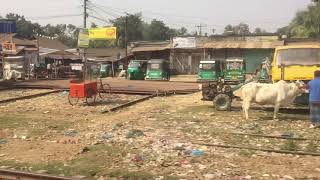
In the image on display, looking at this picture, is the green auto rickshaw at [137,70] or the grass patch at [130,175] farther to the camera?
the green auto rickshaw at [137,70]

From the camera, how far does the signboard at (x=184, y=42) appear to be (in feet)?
195

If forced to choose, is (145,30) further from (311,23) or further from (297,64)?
(297,64)

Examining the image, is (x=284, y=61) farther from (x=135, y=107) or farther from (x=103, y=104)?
(x=103, y=104)

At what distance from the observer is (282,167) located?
981 cm

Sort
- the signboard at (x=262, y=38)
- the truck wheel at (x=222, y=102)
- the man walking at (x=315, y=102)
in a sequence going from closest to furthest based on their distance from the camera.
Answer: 1. the man walking at (x=315, y=102)
2. the truck wheel at (x=222, y=102)
3. the signboard at (x=262, y=38)

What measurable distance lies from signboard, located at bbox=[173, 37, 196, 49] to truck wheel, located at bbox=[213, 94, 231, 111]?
40955mm

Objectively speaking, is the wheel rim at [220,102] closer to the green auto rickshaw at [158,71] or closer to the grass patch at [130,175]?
Result: the grass patch at [130,175]

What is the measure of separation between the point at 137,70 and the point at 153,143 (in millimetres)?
35886

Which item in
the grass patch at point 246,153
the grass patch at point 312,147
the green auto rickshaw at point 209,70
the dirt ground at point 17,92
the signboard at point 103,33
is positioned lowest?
the grass patch at point 246,153

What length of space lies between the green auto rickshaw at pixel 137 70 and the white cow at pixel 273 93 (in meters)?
31.2

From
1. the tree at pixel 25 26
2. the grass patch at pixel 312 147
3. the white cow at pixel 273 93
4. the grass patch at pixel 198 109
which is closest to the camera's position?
the grass patch at pixel 312 147

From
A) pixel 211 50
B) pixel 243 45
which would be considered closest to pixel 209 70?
pixel 243 45

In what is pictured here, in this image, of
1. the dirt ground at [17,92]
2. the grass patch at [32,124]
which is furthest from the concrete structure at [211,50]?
the grass patch at [32,124]

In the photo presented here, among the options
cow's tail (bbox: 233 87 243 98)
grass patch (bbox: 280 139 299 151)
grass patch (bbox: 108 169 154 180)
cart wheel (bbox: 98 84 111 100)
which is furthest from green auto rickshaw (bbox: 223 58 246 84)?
grass patch (bbox: 108 169 154 180)
